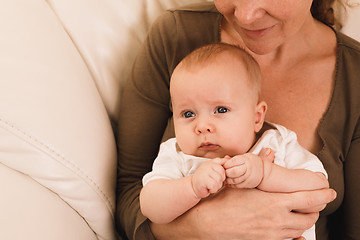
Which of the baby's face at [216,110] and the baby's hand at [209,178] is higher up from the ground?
the baby's face at [216,110]

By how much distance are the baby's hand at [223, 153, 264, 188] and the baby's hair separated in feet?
0.68

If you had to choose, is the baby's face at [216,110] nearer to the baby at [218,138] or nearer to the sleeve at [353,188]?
the baby at [218,138]

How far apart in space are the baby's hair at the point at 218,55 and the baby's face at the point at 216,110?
0.02 meters

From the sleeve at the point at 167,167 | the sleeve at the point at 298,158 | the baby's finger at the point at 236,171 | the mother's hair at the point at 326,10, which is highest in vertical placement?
the mother's hair at the point at 326,10

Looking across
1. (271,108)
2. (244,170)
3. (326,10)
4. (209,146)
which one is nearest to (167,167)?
(209,146)

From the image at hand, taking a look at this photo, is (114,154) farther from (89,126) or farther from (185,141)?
(185,141)

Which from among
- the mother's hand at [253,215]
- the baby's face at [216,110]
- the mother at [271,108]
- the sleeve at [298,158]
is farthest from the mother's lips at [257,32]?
the mother's hand at [253,215]

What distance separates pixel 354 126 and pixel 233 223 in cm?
44

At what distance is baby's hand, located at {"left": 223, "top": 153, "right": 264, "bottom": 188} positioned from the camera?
2.58ft

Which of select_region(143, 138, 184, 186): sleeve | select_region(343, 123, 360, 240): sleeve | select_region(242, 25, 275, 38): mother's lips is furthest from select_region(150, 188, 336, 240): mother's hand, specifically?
select_region(242, 25, 275, 38): mother's lips

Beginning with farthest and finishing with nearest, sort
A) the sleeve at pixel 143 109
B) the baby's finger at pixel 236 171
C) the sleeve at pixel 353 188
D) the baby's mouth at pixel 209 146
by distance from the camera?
the sleeve at pixel 143 109
the sleeve at pixel 353 188
the baby's mouth at pixel 209 146
the baby's finger at pixel 236 171

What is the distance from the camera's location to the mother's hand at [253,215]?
0.87 m

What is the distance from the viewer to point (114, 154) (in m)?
1.18

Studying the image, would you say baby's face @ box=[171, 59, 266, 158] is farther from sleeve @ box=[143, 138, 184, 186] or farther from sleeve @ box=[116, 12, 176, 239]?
sleeve @ box=[116, 12, 176, 239]
